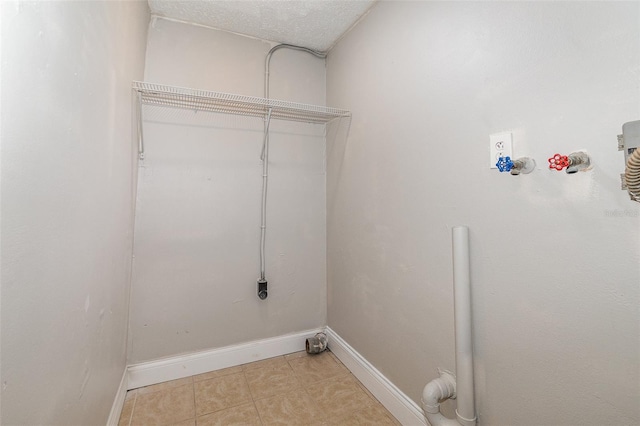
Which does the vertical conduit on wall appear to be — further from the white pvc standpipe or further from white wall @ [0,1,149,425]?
white wall @ [0,1,149,425]

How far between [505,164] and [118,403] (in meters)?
2.16

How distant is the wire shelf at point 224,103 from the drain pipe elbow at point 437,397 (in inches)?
64.8

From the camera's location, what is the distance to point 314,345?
82.5 inches

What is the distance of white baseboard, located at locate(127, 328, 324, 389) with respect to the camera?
5.81 ft

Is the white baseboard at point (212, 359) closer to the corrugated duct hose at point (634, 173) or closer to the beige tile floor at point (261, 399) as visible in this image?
the beige tile floor at point (261, 399)

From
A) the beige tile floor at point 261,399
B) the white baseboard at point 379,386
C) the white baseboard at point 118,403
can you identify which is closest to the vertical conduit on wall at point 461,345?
the white baseboard at point 379,386

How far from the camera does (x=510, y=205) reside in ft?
3.33

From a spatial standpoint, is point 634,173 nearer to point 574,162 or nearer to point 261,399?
point 574,162

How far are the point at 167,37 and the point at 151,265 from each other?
1527mm

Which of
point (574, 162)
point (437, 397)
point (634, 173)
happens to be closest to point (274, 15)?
point (574, 162)

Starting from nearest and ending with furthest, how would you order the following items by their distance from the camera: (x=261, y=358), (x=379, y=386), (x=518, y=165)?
(x=518, y=165) → (x=379, y=386) → (x=261, y=358)

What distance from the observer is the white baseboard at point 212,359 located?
177 centimetres

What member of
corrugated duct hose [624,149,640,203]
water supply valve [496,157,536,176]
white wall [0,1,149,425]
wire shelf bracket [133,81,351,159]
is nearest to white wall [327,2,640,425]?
water supply valve [496,157,536,176]

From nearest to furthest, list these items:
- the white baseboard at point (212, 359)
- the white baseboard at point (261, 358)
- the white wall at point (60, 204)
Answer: the white wall at point (60, 204) → the white baseboard at point (261, 358) → the white baseboard at point (212, 359)
